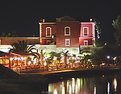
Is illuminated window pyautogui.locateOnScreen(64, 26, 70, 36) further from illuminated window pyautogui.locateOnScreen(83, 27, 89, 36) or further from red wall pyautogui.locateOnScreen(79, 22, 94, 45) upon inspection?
illuminated window pyautogui.locateOnScreen(83, 27, 89, 36)

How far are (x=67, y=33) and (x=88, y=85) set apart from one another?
2138 cm

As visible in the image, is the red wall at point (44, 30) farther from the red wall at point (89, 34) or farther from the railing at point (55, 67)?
the railing at point (55, 67)

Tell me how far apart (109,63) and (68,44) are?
6185mm

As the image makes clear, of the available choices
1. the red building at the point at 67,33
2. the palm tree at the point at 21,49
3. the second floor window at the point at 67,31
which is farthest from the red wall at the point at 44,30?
the palm tree at the point at 21,49

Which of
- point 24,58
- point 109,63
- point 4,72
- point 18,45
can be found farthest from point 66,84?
point 109,63

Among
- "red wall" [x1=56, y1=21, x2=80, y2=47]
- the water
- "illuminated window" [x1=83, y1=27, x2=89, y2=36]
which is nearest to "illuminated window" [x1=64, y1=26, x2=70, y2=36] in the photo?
"red wall" [x1=56, y1=21, x2=80, y2=47]

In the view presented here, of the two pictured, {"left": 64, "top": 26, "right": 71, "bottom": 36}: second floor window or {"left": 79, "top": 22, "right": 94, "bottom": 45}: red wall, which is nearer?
{"left": 64, "top": 26, "right": 71, "bottom": 36}: second floor window

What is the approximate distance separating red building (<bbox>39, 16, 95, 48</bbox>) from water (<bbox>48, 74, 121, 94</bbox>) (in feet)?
39.7

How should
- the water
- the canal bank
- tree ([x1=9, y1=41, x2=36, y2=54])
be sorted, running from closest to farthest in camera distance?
the water
the canal bank
tree ([x1=9, y1=41, x2=36, y2=54])

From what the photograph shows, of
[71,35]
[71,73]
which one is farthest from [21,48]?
[71,73]

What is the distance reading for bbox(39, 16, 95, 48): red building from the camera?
66.3 m

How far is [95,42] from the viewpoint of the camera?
2734 inches

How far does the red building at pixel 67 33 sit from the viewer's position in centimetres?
6631

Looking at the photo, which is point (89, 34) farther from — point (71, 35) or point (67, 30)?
point (67, 30)
